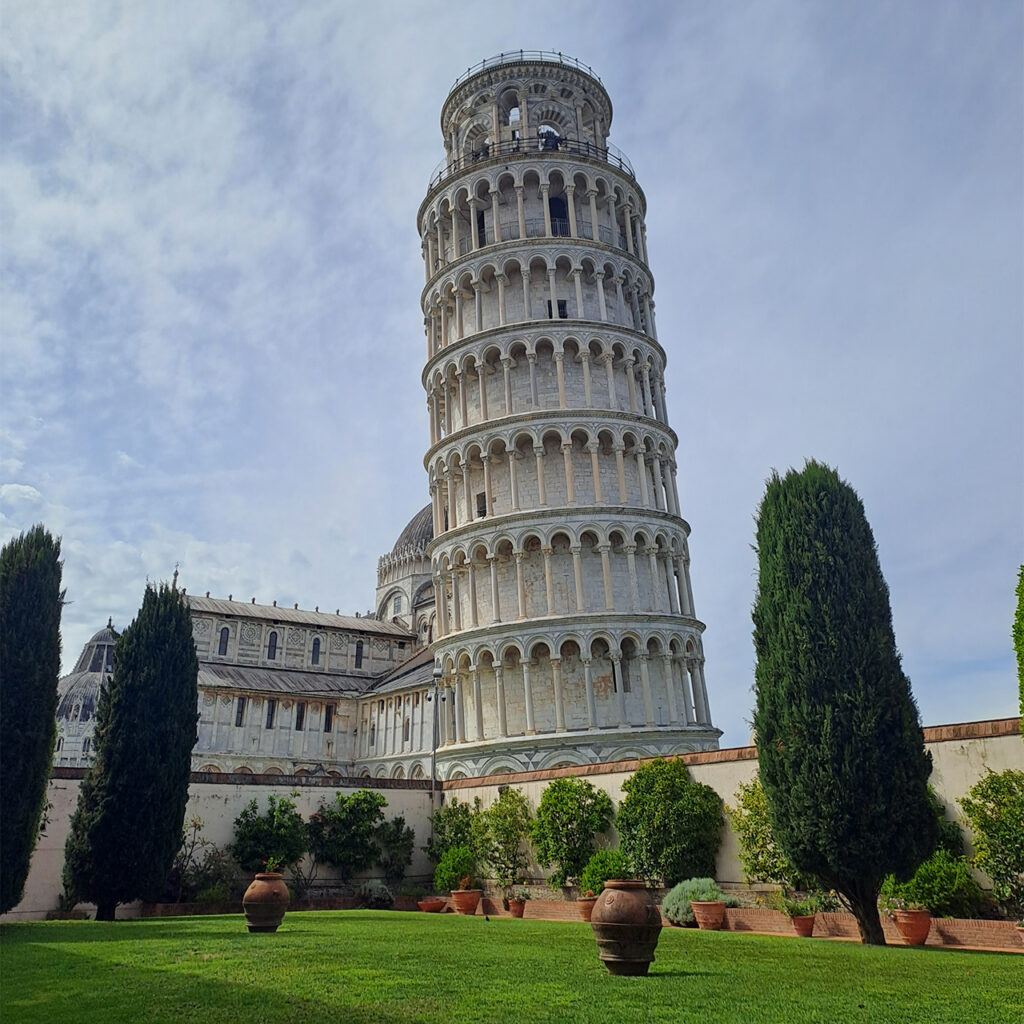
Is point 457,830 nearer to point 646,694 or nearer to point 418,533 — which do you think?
point 646,694

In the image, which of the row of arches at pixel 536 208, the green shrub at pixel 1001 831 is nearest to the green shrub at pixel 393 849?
the green shrub at pixel 1001 831

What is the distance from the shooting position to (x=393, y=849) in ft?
94.0

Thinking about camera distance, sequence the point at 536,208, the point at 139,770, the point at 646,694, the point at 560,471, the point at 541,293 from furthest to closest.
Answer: the point at 536,208, the point at 541,293, the point at 560,471, the point at 646,694, the point at 139,770

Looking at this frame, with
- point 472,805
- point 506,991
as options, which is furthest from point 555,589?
point 506,991

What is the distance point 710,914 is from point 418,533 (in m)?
65.4

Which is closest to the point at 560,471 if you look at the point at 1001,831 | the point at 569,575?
the point at 569,575

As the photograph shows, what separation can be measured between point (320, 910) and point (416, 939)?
11.2m

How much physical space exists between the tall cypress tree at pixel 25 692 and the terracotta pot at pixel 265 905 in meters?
5.92

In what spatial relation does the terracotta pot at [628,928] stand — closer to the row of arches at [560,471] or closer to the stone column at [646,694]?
the stone column at [646,694]

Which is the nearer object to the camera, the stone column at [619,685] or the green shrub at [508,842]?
the green shrub at [508,842]

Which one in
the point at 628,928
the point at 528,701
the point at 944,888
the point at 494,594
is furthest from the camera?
the point at 494,594

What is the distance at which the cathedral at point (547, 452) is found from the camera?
34125 mm

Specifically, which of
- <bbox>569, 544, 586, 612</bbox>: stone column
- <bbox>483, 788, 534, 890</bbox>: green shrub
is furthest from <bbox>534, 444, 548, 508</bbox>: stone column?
<bbox>483, 788, 534, 890</bbox>: green shrub

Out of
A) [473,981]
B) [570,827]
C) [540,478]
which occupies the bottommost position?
[473,981]
